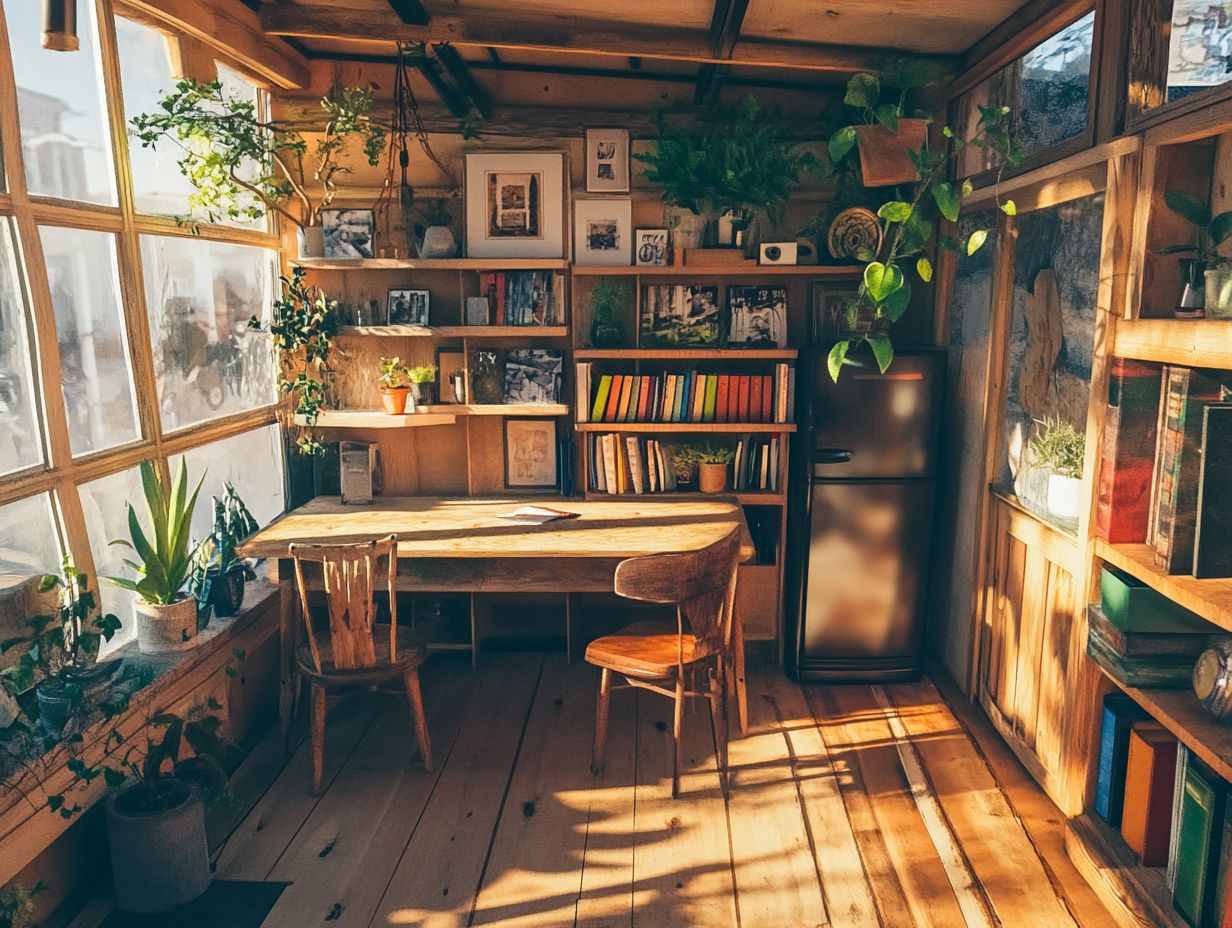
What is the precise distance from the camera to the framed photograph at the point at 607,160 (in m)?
4.36

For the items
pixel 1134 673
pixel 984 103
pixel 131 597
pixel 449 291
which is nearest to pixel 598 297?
pixel 449 291

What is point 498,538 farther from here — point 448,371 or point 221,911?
point 221,911

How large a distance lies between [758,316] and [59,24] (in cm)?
308

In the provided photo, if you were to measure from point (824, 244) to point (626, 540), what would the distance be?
1.72 m

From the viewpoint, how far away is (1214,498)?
233cm

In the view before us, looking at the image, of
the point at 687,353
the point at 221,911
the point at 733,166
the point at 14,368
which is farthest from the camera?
the point at 687,353

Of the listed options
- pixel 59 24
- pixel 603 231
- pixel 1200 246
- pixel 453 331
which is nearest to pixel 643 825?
pixel 453 331

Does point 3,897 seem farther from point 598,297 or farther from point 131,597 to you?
point 598,297

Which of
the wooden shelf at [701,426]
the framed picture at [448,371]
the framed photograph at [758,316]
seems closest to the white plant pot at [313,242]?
the framed picture at [448,371]

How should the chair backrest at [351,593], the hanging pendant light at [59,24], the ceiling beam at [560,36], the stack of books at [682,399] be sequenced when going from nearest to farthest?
the hanging pendant light at [59,24], the chair backrest at [351,593], the ceiling beam at [560,36], the stack of books at [682,399]

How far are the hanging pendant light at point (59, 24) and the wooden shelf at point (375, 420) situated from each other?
2.30m

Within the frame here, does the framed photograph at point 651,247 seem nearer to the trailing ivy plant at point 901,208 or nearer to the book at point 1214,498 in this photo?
the trailing ivy plant at point 901,208

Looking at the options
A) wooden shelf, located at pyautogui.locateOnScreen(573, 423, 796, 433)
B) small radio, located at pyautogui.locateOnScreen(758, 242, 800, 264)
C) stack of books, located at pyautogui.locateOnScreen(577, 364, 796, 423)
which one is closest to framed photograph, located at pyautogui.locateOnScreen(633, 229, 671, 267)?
small radio, located at pyautogui.locateOnScreen(758, 242, 800, 264)

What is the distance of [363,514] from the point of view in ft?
13.6
